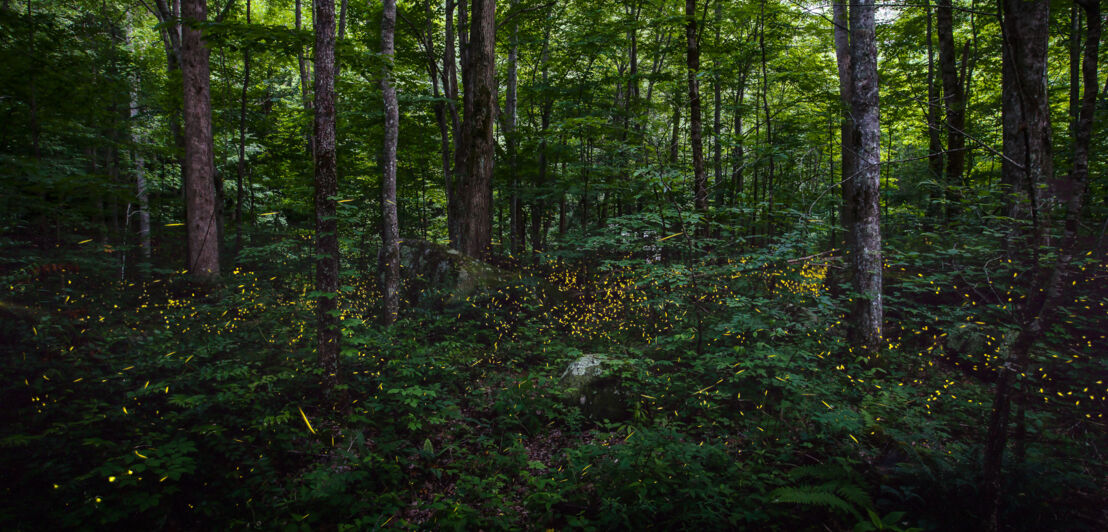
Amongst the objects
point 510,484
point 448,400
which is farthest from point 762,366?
Result: point 448,400

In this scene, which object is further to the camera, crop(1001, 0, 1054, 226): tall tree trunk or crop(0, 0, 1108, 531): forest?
crop(1001, 0, 1054, 226): tall tree trunk

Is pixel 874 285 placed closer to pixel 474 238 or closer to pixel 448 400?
pixel 448 400

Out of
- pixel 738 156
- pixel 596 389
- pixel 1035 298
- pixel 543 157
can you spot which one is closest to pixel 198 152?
pixel 543 157

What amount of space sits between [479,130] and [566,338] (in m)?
5.33

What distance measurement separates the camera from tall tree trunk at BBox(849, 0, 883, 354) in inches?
239

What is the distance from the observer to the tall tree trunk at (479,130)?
388 inches

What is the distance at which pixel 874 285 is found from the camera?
20.4 ft

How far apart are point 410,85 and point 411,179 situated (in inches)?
191

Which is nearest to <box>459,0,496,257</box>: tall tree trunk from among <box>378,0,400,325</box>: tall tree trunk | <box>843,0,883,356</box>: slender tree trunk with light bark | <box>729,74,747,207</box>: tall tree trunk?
<box>378,0,400,325</box>: tall tree trunk

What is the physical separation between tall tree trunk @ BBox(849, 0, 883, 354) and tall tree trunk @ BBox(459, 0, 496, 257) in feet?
22.8

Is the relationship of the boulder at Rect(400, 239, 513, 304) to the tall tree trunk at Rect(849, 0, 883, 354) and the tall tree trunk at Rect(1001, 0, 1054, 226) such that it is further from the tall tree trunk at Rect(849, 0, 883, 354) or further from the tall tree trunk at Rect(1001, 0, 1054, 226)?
the tall tree trunk at Rect(1001, 0, 1054, 226)

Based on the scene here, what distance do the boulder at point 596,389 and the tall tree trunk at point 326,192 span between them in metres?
2.95

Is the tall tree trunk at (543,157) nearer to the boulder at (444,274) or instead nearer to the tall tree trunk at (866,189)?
the boulder at (444,274)

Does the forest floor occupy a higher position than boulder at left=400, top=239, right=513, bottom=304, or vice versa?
boulder at left=400, top=239, right=513, bottom=304
